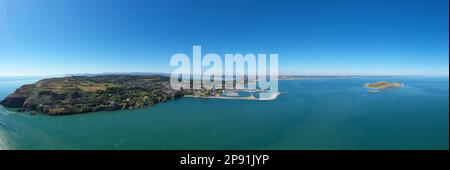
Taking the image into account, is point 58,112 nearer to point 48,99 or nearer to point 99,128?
point 48,99

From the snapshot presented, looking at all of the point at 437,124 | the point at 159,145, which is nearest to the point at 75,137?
the point at 159,145
